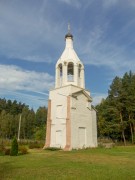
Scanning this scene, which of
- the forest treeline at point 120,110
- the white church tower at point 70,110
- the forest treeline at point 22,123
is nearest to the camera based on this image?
the white church tower at point 70,110

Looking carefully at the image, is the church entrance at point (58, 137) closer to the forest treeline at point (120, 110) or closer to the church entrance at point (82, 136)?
the church entrance at point (82, 136)

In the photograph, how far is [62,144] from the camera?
87.4 feet

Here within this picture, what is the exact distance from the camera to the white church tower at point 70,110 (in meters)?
26.7

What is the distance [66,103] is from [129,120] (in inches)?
604

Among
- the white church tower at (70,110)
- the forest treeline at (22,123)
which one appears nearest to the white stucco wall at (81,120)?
the white church tower at (70,110)

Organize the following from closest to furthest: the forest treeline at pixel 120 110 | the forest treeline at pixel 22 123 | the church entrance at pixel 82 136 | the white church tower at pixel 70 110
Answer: the white church tower at pixel 70 110 < the church entrance at pixel 82 136 < the forest treeline at pixel 120 110 < the forest treeline at pixel 22 123

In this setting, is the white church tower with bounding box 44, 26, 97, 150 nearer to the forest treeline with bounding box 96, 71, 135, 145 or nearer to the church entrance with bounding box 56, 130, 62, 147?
the church entrance with bounding box 56, 130, 62, 147

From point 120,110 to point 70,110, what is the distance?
15.6m

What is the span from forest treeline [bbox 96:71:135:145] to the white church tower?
9.81 meters

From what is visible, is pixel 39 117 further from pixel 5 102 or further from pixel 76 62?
pixel 76 62

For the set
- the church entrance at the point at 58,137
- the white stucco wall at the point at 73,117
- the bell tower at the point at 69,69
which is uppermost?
the bell tower at the point at 69,69

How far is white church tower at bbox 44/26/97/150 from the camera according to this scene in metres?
26.7

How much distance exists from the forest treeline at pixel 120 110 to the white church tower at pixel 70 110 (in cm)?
981

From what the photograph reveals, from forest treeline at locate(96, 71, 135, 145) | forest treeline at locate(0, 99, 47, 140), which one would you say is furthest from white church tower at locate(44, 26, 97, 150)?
forest treeline at locate(0, 99, 47, 140)
